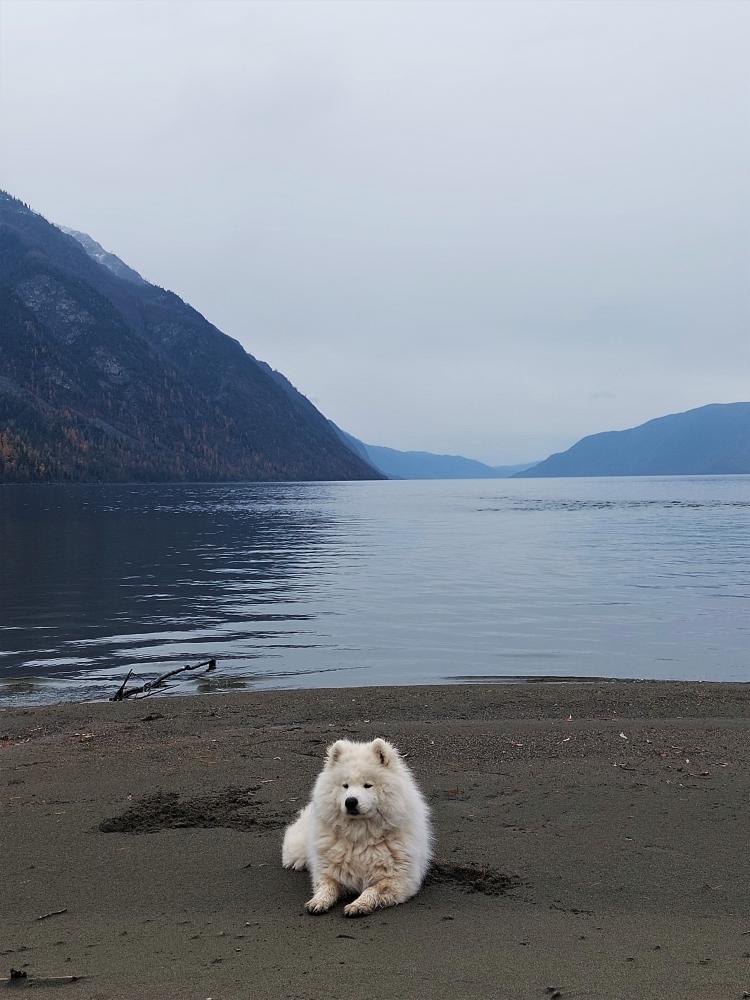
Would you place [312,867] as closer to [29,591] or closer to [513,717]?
[513,717]

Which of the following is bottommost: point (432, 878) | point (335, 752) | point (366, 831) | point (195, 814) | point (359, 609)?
point (359, 609)

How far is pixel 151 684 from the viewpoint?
18.6 m

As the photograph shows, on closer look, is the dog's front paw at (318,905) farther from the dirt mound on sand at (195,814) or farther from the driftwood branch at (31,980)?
the dirt mound on sand at (195,814)

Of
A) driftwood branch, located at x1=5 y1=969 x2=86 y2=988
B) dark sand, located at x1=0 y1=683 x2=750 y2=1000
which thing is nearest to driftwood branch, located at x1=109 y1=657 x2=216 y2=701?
dark sand, located at x1=0 y1=683 x2=750 y2=1000

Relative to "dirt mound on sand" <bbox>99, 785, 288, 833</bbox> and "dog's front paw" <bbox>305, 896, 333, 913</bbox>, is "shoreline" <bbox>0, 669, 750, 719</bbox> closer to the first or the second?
"dirt mound on sand" <bbox>99, 785, 288, 833</bbox>

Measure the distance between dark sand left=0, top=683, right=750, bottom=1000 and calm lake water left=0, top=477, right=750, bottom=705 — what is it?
8.14 meters

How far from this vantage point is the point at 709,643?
24.9 meters

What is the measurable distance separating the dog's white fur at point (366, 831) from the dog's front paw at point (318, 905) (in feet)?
0.04

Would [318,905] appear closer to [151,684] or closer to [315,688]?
[315,688]

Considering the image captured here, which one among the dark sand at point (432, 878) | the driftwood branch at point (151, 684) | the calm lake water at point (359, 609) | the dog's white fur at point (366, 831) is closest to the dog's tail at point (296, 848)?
the dark sand at point (432, 878)

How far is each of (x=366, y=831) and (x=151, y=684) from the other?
12.9 m

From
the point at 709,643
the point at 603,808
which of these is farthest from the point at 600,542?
the point at 603,808

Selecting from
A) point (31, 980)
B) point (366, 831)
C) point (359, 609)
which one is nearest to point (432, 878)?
point (366, 831)

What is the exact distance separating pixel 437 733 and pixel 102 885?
645 cm
